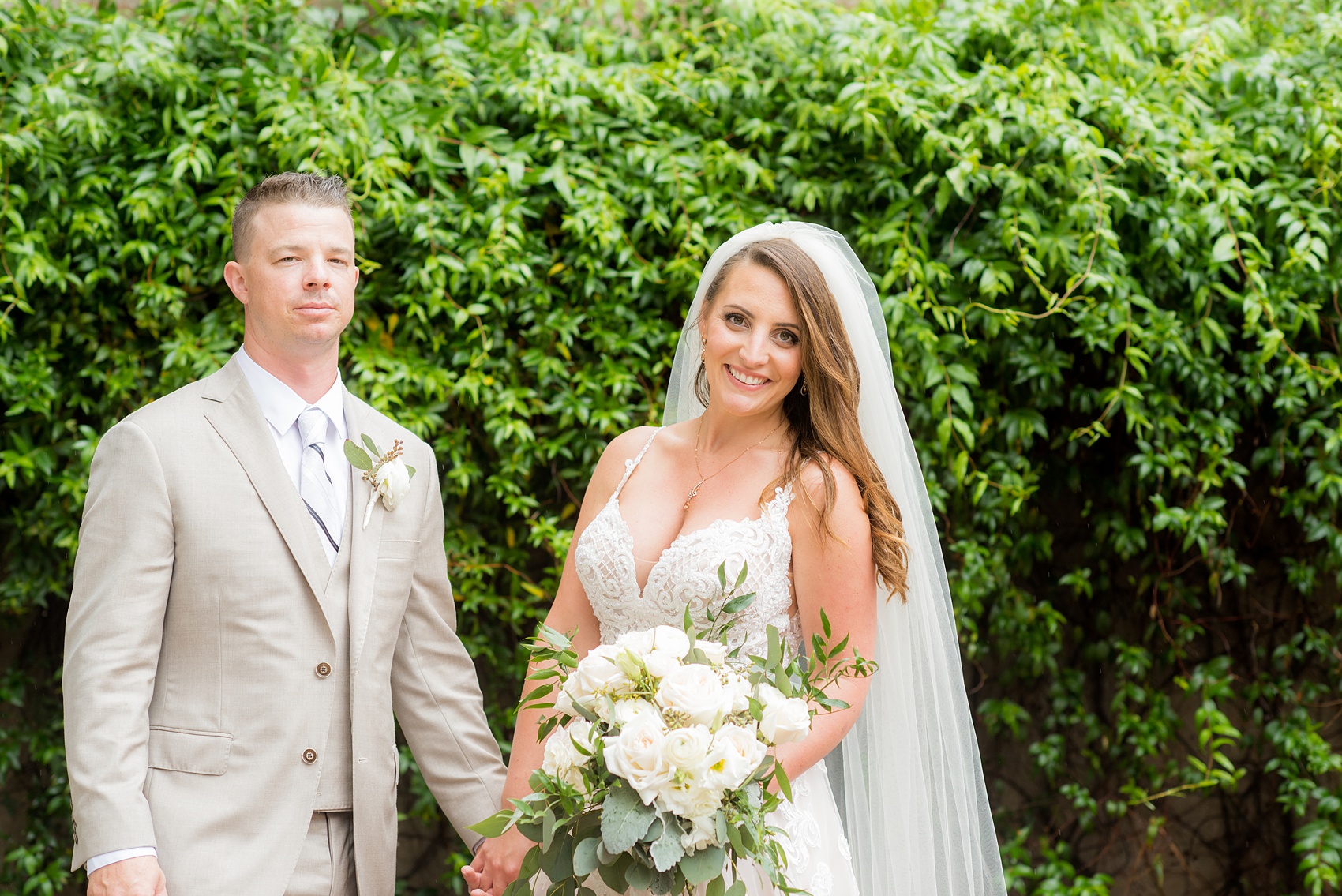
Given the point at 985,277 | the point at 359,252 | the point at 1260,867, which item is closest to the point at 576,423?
the point at 359,252

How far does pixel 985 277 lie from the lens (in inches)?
125

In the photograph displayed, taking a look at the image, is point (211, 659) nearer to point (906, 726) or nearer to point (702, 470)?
point (702, 470)

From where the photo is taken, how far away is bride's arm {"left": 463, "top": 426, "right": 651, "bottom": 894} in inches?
85.8

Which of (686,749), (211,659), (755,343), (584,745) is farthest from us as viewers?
(755,343)

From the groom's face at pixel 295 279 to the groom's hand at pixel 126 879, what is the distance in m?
0.98

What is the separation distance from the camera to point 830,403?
2223 mm

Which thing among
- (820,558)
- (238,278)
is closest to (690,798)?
(820,558)

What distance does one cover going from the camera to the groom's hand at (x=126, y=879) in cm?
188

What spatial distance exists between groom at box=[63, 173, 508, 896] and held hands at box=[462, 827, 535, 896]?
0.02 meters

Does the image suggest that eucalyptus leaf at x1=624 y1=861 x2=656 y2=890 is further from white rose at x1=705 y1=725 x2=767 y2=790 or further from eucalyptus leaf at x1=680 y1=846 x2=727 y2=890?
white rose at x1=705 y1=725 x2=767 y2=790

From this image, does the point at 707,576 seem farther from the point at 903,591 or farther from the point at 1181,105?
the point at 1181,105

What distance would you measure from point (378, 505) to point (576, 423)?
45.0 inches

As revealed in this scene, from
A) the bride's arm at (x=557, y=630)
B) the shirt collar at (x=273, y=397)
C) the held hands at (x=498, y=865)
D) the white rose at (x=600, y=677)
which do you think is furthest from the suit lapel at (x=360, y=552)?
the white rose at (x=600, y=677)

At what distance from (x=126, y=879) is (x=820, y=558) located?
137 centimetres
